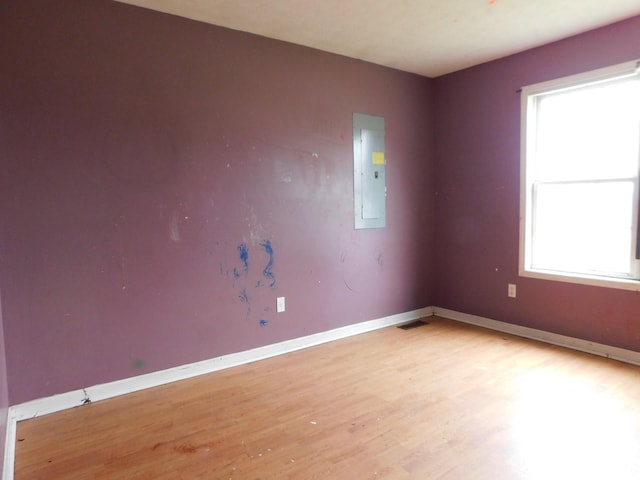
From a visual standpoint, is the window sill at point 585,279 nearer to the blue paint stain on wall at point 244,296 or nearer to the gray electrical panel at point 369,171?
the gray electrical panel at point 369,171

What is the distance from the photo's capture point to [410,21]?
8.92 ft

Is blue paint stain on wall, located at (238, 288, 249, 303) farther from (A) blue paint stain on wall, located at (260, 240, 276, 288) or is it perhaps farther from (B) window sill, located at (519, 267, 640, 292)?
(B) window sill, located at (519, 267, 640, 292)

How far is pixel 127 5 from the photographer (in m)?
A: 2.40

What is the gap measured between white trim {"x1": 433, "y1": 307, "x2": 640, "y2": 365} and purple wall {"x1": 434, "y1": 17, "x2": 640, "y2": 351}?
47 millimetres

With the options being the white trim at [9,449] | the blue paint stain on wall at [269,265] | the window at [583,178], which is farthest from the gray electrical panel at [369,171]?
the white trim at [9,449]

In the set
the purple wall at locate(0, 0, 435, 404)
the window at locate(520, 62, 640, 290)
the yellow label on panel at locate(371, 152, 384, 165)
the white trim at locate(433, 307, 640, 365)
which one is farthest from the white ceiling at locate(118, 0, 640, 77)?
the white trim at locate(433, 307, 640, 365)

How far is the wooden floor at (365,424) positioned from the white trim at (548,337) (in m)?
0.13

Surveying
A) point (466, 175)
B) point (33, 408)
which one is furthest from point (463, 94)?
point (33, 408)

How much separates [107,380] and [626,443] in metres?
2.88

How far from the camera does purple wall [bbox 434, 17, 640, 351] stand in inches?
114

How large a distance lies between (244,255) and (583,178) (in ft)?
9.06

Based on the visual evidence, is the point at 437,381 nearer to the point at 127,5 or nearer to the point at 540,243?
the point at 540,243

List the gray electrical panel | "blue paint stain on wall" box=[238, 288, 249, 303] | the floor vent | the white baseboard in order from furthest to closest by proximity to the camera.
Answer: the floor vent < the gray electrical panel < "blue paint stain on wall" box=[238, 288, 249, 303] < the white baseboard

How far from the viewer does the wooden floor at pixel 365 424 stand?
68.6 inches
